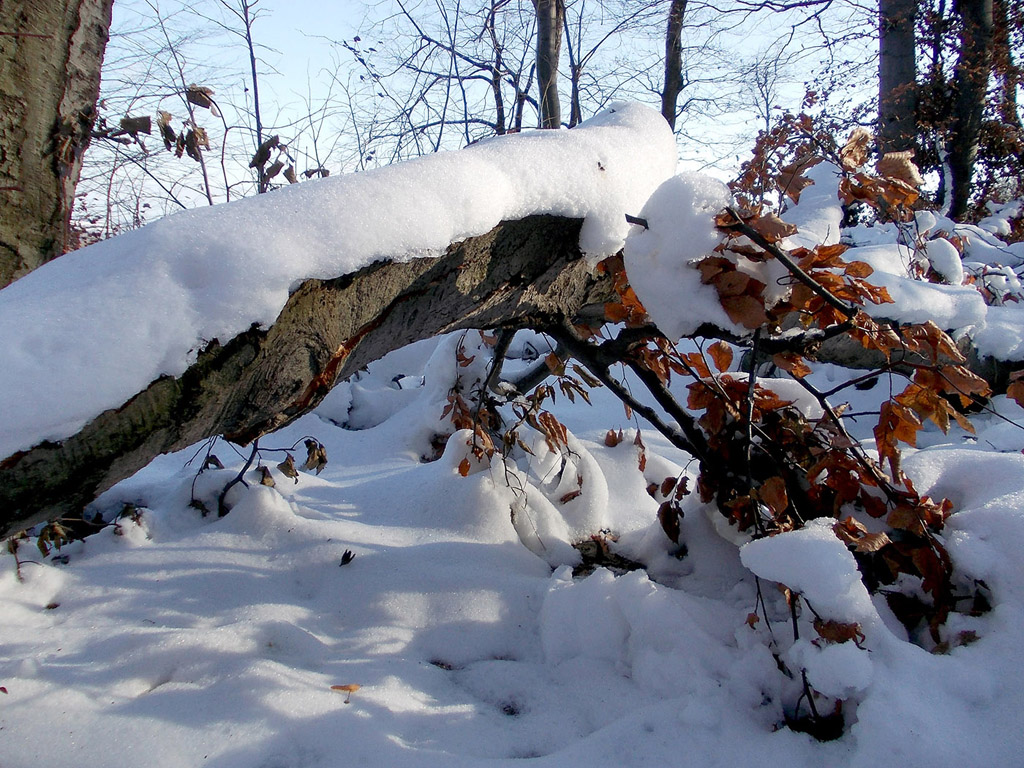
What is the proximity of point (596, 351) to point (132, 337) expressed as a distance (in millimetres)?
1059

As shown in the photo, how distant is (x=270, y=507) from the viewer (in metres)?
1.79

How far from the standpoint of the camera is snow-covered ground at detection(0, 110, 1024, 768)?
3.02 feet

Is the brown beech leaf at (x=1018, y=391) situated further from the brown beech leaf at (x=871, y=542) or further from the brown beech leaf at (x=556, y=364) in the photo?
the brown beech leaf at (x=556, y=364)

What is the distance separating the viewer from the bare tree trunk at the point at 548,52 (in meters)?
4.91

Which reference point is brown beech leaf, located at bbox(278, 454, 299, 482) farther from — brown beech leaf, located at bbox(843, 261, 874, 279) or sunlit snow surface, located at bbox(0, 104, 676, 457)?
brown beech leaf, located at bbox(843, 261, 874, 279)

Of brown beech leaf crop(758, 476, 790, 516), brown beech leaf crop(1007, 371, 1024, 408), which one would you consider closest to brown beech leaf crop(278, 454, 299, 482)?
brown beech leaf crop(758, 476, 790, 516)

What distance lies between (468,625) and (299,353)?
88cm

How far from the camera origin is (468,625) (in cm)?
141

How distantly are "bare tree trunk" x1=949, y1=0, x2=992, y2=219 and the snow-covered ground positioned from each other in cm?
582

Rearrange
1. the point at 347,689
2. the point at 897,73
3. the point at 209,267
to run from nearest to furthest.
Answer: the point at 209,267
the point at 347,689
the point at 897,73

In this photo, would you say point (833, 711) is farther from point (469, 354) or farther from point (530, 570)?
point (469, 354)

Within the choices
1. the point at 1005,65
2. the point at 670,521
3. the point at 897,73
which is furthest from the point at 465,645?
the point at 1005,65

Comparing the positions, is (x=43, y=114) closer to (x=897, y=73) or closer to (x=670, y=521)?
(x=670, y=521)

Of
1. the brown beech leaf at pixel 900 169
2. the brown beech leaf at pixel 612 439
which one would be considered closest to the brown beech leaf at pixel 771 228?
the brown beech leaf at pixel 900 169
